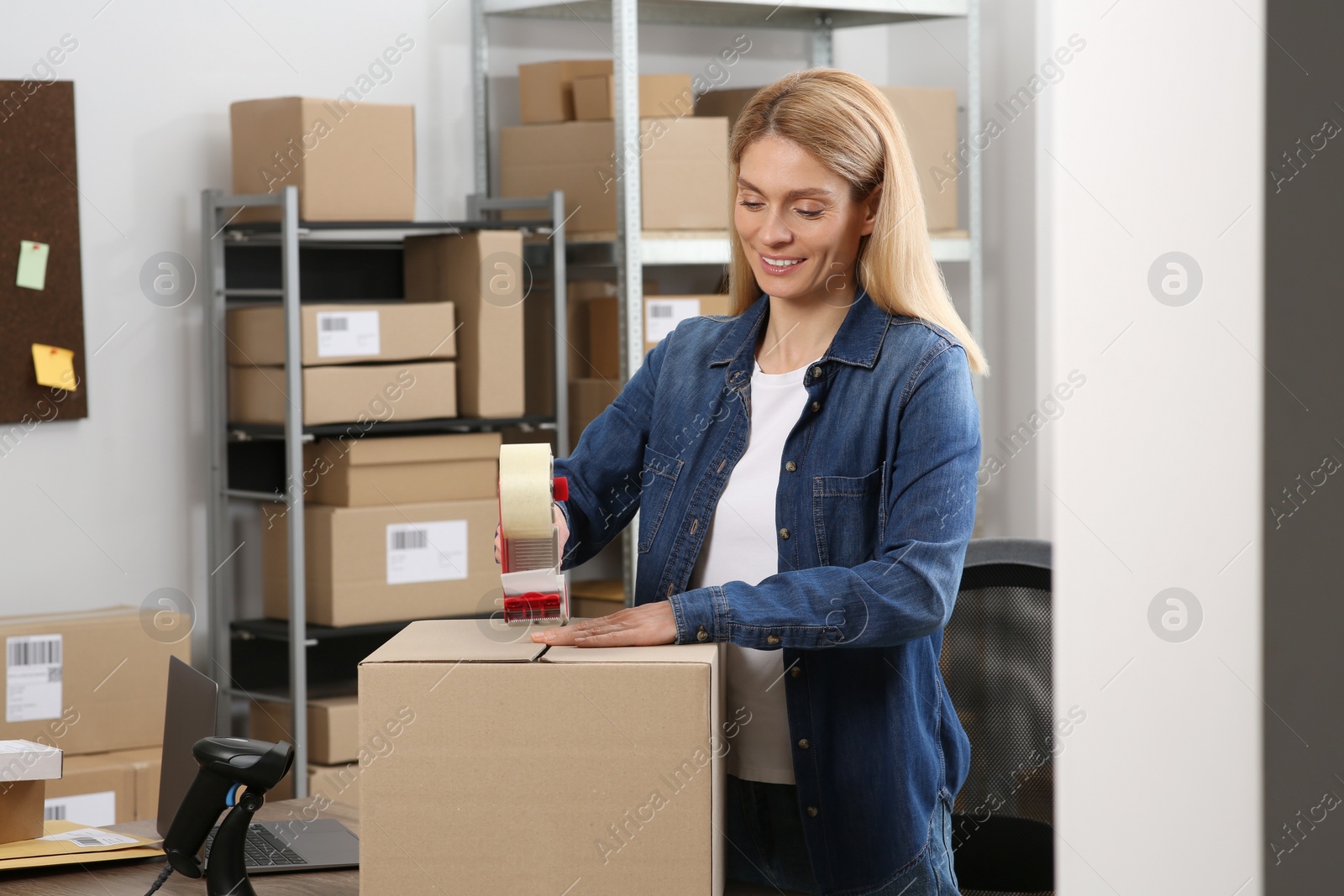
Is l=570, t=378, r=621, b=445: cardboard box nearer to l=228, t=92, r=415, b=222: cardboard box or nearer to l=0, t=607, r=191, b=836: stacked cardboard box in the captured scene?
l=228, t=92, r=415, b=222: cardboard box

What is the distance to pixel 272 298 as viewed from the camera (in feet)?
11.3

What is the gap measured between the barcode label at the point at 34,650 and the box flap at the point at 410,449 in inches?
27.6

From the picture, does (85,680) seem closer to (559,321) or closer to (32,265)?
(32,265)

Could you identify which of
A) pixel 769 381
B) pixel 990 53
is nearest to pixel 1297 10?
pixel 769 381

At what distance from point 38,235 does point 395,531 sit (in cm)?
109

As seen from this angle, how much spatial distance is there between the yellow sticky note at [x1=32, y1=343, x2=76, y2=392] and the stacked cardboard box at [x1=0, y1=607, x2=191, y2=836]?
1.83 feet

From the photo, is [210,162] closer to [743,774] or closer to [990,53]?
[990,53]

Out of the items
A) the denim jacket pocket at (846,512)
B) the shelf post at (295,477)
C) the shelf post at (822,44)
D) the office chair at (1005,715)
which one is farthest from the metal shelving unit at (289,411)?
the denim jacket pocket at (846,512)

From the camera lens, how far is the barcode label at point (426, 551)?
3.16 metres

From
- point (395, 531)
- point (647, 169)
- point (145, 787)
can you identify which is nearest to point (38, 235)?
point (395, 531)

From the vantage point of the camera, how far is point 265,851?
145cm

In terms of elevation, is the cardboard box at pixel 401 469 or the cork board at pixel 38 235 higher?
the cork board at pixel 38 235

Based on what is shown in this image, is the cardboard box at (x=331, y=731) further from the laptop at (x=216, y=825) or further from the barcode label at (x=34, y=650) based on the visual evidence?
the laptop at (x=216, y=825)

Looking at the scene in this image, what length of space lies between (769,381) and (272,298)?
2382 millimetres
